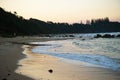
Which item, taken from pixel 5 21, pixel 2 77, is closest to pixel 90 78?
pixel 2 77

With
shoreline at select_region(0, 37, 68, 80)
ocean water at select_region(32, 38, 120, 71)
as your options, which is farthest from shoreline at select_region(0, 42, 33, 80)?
ocean water at select_region(32, 38, 120, 71)

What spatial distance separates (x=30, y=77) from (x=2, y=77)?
1.13 m

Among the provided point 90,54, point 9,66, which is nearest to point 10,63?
point 9,66

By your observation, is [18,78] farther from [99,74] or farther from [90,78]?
[99,74]

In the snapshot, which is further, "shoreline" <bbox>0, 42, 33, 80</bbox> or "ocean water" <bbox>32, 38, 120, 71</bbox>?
"ocean water" <bbox>32, 38, 120, 71</bbox>

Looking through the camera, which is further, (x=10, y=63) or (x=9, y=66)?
(x=10, y=63)

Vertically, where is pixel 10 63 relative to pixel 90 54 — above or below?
above

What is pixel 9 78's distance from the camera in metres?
8.84

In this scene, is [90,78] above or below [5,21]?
below

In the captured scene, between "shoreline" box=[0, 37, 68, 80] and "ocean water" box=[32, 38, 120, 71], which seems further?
"ocean water" box=[32, 38, 120, 71]

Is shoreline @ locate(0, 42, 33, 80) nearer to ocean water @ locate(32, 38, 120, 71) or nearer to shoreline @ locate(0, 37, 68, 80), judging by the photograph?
shoreline @ locate(0, 37, 68, 80)

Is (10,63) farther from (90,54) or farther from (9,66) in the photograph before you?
(90,54)

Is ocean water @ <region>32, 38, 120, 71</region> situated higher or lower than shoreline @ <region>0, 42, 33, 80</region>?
lower

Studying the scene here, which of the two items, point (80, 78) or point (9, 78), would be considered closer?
point (9, 78)
